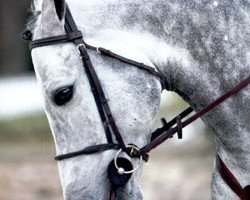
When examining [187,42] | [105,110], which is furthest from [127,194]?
[187,42]

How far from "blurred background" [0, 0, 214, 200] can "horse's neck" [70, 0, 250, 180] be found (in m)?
3.51

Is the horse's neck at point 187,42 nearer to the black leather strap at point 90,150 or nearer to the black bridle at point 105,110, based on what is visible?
the black bridle at point 105,110

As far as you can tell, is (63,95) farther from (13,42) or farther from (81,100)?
(13,42)

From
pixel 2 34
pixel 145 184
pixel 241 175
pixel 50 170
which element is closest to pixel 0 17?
pixel 2 34

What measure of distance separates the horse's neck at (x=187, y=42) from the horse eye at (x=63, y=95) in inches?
10.6

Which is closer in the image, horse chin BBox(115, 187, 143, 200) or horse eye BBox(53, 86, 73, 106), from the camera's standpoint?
horse eye BBox(53, 86, 73, 106)

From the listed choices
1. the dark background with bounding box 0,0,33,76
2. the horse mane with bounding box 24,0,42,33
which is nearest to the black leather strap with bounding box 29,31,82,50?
the horse mane with bounding box 24,0,42,33

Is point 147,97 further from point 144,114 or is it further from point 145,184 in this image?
point 145,184

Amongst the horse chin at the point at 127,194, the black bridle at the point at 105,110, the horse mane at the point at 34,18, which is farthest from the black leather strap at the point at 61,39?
the horse chin at the point at 127,194

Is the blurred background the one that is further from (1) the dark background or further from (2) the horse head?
(2) the horse head

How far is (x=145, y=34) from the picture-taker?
202 inches

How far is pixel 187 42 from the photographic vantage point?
516 centimetres

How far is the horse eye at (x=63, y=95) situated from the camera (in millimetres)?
5000

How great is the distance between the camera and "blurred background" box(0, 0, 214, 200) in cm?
1275
